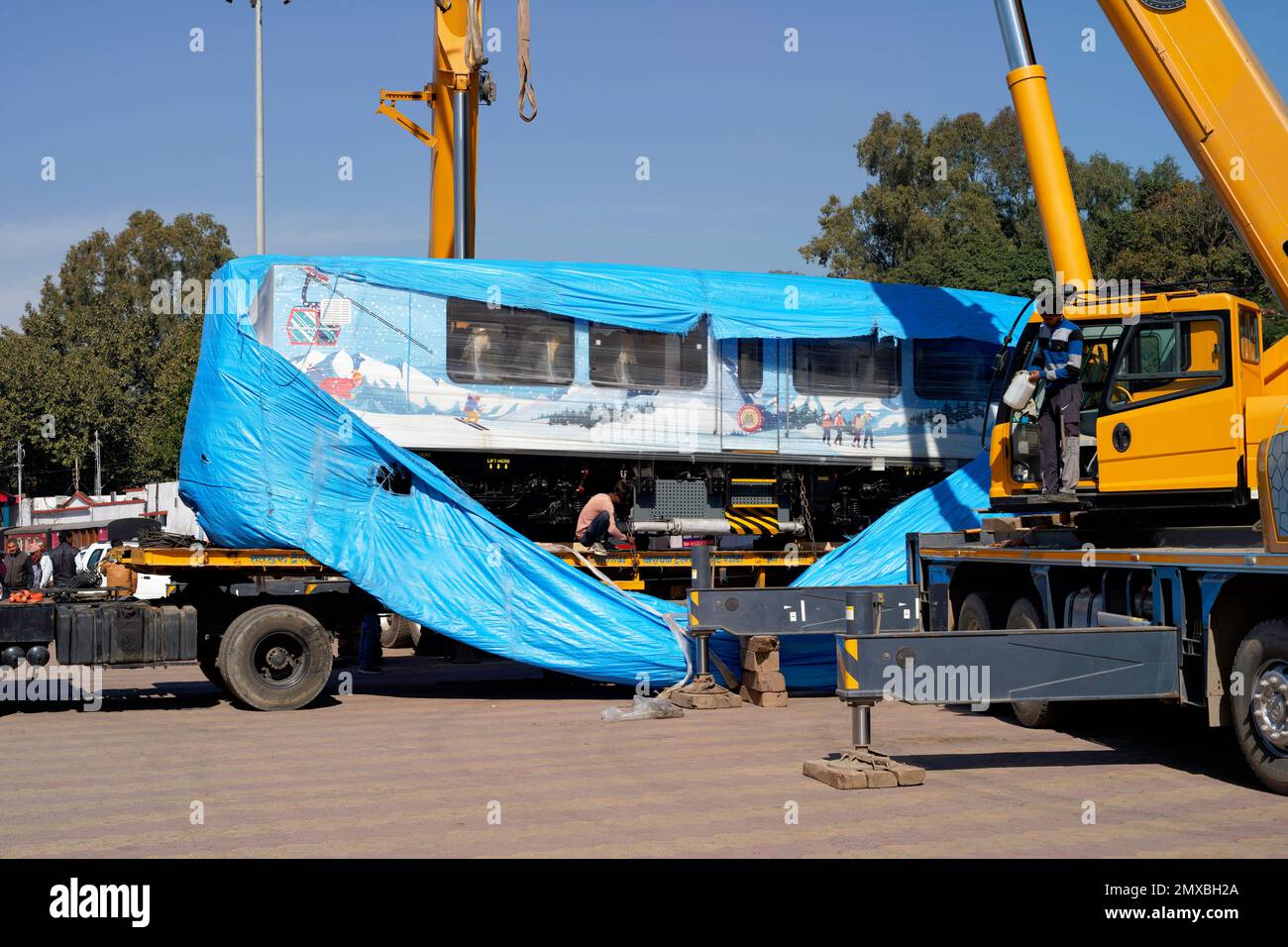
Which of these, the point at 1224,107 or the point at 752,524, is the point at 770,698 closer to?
the point at 752,524

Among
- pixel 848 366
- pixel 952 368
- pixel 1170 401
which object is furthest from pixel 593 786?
pixel 952 368

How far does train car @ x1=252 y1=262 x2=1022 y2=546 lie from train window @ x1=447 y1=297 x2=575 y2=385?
2 cm

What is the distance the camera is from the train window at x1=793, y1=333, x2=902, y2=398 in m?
15.7

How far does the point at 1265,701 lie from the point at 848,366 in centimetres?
831

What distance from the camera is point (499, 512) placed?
15.8m

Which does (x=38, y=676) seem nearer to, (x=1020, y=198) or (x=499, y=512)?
(x=499, y=512)

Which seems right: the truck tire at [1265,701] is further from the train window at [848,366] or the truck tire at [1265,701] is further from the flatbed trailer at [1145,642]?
the train window at [848,366]

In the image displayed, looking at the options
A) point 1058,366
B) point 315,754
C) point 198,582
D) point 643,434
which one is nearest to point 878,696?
point 1058,366

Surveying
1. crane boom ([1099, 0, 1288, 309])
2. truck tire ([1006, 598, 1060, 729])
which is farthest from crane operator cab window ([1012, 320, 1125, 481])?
truck tire ([1006, 598, 1060, 729])

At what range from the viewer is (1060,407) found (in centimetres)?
1088

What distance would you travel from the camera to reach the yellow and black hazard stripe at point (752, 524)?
15.8 m

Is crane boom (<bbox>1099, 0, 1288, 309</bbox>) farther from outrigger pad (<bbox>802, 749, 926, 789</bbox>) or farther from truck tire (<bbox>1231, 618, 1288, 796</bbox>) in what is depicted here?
outrigger pad (<bbox>802, 749, 926, 789</bbox>)

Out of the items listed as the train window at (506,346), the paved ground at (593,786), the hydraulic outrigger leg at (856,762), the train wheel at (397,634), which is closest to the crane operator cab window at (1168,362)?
the paved ground at (593,786)

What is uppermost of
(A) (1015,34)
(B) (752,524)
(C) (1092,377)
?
(A) (1015,34)
